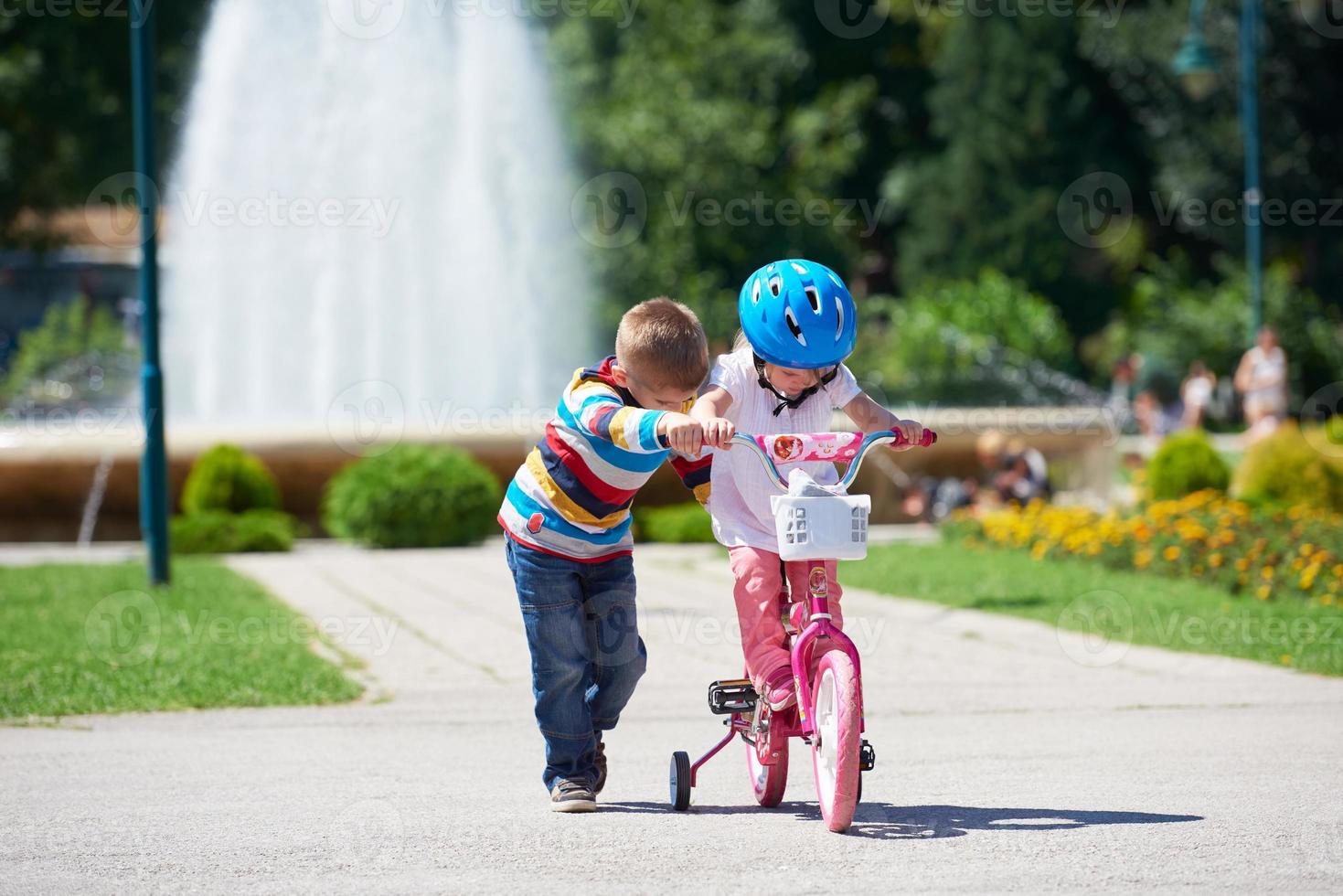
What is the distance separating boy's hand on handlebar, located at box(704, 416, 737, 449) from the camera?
454cm

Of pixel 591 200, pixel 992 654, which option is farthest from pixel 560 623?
pixel 591 200

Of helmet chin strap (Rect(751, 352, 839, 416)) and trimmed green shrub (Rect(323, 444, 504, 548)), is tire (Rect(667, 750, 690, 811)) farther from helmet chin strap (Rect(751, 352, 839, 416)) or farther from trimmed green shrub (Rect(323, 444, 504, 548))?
trimmed green shrub (Rect(323, 444, 504, 548))

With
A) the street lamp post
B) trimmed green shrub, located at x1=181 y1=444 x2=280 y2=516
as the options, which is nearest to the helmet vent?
trimmed green shrub, located at x1=181 y1=444 x2=280 y2=516

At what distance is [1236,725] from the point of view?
262 inches

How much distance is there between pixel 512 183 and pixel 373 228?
21.1 ft

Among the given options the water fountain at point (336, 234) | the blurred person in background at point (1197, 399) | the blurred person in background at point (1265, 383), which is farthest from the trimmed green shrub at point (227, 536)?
the blurred person in background at point (1197, 399)

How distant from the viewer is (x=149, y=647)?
8.99 m

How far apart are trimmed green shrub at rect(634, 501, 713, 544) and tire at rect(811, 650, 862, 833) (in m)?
10.4

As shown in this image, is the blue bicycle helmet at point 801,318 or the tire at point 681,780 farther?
the tire at point 681,780

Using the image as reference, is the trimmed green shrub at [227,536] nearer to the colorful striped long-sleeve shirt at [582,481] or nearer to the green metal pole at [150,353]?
the green metal pole at [150,353]

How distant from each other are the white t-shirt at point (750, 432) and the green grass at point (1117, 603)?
13.0ft

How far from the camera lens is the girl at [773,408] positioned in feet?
15.9

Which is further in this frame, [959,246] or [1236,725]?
[959,246]

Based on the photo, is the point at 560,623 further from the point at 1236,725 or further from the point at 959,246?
the point at 959,246
